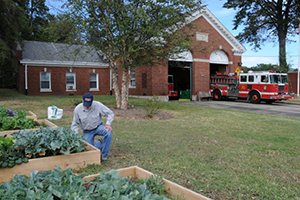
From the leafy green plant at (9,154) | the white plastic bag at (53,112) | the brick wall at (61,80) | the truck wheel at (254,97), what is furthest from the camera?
the brick wall at (61,80)

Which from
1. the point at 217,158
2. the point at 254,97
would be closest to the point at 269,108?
the point at 254,97

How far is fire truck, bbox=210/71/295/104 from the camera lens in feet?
68.3

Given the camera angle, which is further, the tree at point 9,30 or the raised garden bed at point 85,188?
the tree at point 9,30

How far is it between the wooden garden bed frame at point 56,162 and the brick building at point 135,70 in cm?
1788

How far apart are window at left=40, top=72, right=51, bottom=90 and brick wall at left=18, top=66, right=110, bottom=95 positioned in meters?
0.28

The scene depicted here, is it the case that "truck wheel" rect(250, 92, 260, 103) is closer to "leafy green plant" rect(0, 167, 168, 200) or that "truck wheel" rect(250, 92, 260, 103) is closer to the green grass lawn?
the green grass lawn

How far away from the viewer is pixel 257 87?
21.7 m

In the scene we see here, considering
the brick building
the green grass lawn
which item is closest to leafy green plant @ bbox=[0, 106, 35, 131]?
the green grass lawn

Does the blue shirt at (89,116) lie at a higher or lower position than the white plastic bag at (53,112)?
higher

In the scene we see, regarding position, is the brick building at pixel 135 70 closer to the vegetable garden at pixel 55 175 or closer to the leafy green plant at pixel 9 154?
the vegetable garden at pixel 55 175

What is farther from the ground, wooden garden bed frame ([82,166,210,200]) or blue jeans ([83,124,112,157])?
blue jeans ([83,124,112,157])

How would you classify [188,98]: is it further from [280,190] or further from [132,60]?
[280,190]

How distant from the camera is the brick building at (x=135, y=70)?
23391 millimetres

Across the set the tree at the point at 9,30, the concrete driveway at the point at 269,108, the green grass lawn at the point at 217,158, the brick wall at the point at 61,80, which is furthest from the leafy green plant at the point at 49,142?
the brick wall at the point at 61,80
